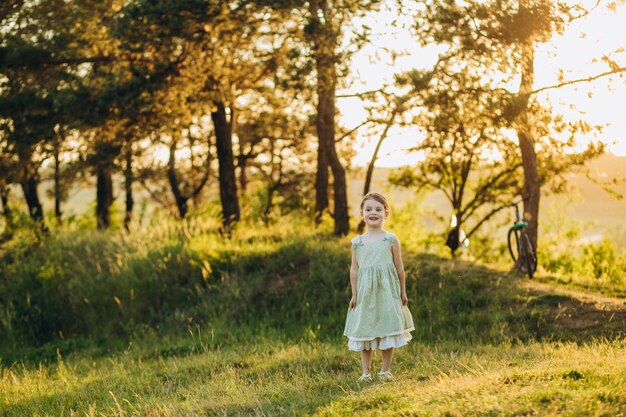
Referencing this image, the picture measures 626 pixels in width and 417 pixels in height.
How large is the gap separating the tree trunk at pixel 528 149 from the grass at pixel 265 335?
224 cm

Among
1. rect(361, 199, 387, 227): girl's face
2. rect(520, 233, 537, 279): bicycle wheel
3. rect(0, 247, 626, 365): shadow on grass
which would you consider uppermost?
rect(361, 199, 387, 227): girl's face

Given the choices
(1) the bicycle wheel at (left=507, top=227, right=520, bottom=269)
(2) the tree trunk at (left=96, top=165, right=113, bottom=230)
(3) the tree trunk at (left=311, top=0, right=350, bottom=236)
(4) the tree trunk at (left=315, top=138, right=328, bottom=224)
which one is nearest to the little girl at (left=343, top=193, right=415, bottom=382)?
(1) the bicycle wheel at (left=507, top=227, right=520, bottom=269)

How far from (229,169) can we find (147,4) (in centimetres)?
564

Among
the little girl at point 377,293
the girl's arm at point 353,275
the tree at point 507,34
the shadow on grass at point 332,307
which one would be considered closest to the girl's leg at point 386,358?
the little girl at point 377,293

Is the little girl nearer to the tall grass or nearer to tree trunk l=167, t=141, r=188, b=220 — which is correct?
the tall grass

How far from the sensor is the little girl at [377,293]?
7266mm

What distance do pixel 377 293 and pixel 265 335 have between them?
17.3ft

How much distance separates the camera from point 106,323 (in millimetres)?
14938

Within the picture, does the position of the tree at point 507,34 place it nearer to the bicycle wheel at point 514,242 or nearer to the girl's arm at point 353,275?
the bicycle wheel at point 514,242

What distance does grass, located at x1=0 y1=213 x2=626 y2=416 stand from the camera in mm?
6129

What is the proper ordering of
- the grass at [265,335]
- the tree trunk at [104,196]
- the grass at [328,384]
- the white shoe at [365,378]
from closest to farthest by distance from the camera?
1. the grass at [328,384]
2. the grass at [265,335]
3. the white shoe at [365,378]
4. the tree trunk at [104,196]

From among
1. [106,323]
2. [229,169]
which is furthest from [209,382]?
[229,169]

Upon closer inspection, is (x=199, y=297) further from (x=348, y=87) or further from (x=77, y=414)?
(x=77, y=414)

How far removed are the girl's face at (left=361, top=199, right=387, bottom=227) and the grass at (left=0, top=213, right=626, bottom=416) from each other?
151cm
